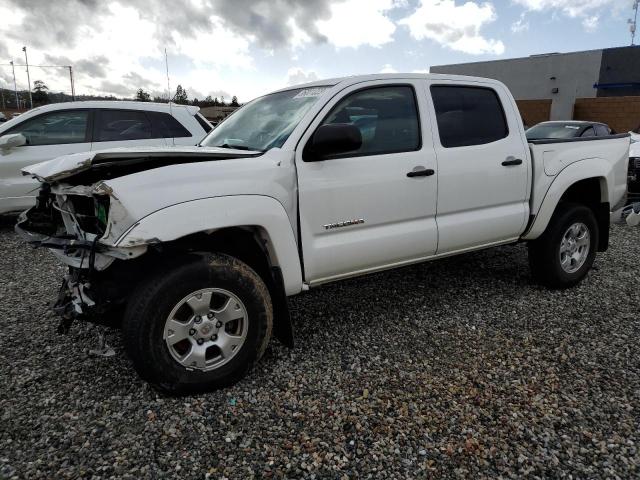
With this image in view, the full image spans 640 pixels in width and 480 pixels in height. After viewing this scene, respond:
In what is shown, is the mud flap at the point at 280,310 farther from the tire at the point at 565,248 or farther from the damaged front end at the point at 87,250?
the tire at the point at 565,248

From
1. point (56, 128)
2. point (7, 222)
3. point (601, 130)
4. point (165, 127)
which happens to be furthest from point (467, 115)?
point (601, 130)

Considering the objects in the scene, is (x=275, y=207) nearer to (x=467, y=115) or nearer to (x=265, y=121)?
(x=265, y=121)

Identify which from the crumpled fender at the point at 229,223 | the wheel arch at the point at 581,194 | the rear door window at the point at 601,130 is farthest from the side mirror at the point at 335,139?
the rear door window at the point at 601,130

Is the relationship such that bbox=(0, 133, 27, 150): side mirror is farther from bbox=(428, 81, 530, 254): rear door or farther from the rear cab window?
bbox=(428, 81, 530, 254): rear door

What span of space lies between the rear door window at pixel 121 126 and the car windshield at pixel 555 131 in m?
7.67

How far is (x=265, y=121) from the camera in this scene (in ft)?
11.7

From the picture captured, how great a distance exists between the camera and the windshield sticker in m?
3.37

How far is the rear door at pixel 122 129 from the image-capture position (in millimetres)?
6820

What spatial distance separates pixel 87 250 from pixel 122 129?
16.0 ft

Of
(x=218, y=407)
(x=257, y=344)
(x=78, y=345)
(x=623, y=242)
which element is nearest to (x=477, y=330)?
(x=257, y=344)

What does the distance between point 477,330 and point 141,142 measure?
206 inches

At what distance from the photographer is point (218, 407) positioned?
277 centimetres

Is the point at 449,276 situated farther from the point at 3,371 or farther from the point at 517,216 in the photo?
the point at 3,371

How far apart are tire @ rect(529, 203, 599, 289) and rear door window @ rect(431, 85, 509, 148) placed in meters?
1.06
